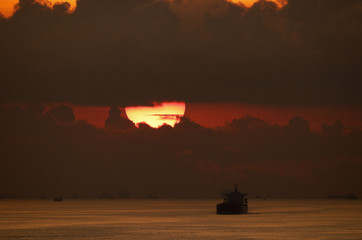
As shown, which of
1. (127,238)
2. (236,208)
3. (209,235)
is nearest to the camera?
(127,238)

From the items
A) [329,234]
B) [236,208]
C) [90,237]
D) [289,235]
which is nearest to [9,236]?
[90,237]

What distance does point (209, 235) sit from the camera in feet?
328

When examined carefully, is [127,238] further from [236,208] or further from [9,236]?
[236,208]

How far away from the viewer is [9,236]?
323ft

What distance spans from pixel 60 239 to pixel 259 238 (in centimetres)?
3160

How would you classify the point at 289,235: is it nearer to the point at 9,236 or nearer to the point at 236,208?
the point at 9,236

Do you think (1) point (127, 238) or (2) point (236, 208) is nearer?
(1) point (127, 238)

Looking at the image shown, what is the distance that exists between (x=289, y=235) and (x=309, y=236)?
138 inches

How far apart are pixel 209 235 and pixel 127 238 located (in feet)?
47.9

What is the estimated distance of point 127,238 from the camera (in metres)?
93.9

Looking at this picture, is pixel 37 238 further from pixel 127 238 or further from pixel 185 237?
pixel 185 237

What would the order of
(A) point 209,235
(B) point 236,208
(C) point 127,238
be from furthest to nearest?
1. (B) point 236,208
2. (A) point 209,235
3. (C) point 127,238

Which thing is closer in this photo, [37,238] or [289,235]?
[37,238]

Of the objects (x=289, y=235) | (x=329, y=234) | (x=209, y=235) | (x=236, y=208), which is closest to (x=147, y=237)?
(x=209, y=235)
